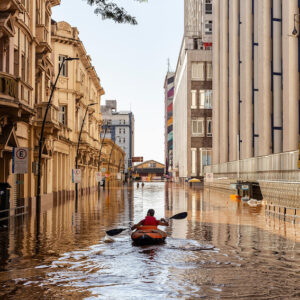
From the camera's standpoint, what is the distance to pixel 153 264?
41.1ft

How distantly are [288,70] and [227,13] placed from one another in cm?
3633

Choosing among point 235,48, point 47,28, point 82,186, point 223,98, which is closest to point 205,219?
point 47,28

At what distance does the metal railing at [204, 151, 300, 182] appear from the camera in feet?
122

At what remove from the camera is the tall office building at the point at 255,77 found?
40844mm

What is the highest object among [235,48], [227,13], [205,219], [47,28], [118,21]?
[227,13]

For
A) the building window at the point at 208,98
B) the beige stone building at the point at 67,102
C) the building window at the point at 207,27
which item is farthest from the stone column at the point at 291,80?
the building window at the point at 208,98

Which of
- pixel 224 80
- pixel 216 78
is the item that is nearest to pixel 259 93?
pixel 224 80

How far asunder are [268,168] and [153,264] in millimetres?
33757

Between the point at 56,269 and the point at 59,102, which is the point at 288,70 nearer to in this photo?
the point at 59,102

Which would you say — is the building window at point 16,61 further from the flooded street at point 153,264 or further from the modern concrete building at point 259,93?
the modern concrete building at point 259,93

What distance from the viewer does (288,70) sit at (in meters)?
40.8

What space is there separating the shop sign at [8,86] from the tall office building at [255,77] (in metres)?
18.8

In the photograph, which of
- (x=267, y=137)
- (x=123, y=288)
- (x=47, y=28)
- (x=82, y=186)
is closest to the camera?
(x=123, y=288)

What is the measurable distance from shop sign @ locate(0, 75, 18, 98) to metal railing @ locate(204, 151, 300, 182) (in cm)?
2013
